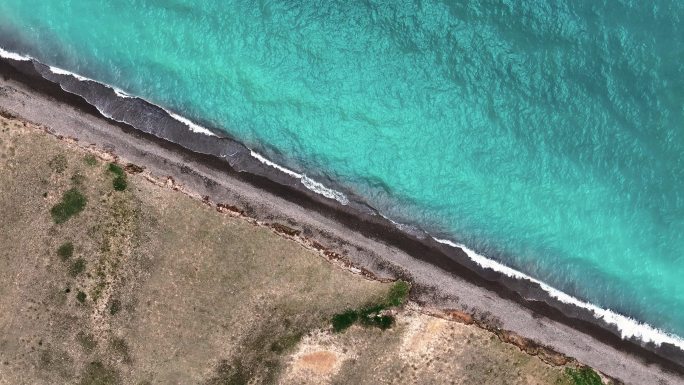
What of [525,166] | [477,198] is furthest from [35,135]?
[525,166]

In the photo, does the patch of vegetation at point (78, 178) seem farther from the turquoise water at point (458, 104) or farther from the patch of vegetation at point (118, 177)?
the turquoise water at point (458, 104)

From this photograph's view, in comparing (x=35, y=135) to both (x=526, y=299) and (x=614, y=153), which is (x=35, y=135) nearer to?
(x=526, y=299)

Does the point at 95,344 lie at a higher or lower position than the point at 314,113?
lower

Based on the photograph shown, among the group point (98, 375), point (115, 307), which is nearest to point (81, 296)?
point (115, 307)

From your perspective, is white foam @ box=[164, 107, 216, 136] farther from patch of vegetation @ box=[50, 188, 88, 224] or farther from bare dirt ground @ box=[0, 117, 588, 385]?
patch of vegetation @ box=[50, 188, 88, 224]

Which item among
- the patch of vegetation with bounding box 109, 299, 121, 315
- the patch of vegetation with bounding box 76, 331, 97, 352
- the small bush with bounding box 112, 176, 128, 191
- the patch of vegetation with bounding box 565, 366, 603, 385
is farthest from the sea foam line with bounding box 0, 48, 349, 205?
the patch of vegetation with bounding box 565, 366, 603, 385

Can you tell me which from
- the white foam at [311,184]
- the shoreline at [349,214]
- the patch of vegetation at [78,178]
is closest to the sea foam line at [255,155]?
the white foam at [311,184]
